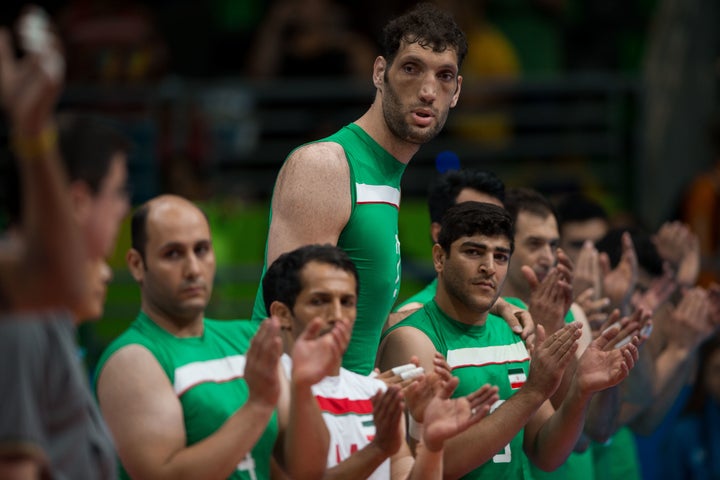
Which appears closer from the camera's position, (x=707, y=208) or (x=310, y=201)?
(x=310, y=201)

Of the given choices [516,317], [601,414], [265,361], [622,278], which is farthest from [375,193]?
[622,278]

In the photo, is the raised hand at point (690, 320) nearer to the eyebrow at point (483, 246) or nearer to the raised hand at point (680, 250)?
the raised hand at point (680, 250)

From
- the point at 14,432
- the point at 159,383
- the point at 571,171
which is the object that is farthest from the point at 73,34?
the point at 14,432

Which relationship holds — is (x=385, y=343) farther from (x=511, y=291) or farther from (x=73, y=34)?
(x=73, y=34)

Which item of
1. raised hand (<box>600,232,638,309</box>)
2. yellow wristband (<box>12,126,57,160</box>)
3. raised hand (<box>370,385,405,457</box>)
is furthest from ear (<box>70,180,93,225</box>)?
raised hand (<box>600,232,638,309</box>)

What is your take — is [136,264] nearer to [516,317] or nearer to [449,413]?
[449,413]

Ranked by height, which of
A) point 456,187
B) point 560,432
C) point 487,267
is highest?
point 456,187

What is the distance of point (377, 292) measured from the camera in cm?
563

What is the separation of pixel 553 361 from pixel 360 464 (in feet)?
3.66

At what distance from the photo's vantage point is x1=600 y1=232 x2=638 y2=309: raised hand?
23.1 feet

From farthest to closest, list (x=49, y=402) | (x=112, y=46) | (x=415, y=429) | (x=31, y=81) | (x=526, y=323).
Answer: (x=112, y=46), (x=526, y=323), (x=415, y=429), (x=49, y=402), (x=31, y=81)

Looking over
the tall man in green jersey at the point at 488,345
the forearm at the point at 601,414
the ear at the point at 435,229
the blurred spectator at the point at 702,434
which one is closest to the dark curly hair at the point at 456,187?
the ear at the point at 435,229

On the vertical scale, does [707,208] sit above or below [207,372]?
above

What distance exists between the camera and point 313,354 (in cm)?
429
